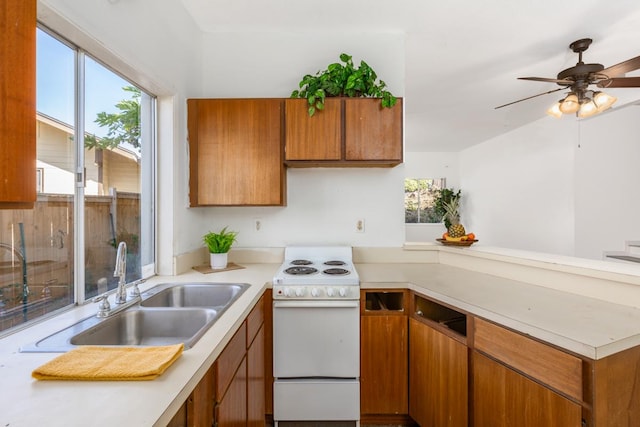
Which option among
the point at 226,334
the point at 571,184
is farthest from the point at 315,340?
the point at 571,184

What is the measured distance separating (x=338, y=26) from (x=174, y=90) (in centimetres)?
131

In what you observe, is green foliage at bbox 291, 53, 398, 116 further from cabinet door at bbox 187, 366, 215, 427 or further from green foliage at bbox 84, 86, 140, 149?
cabinet door at bbox 187, 366, 215, 427

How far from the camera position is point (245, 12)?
6.77 feet

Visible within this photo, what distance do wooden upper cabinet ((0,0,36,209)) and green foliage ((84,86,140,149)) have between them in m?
0.90

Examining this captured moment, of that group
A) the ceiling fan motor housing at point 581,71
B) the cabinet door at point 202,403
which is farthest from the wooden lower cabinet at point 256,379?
the ceiling fan motor housing at point 581,71

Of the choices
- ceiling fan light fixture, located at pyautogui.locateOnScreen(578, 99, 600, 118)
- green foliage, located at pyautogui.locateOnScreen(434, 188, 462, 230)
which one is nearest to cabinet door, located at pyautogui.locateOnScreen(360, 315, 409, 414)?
ceiling fan light fixture, located at pyautogui.locateOnScreen(578, 99, 600, 118)

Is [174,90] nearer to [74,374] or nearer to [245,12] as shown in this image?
[245,12]

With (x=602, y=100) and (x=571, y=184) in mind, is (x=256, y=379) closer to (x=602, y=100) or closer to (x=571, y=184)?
(x=602, y=100)

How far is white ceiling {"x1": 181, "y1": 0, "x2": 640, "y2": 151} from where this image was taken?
1.98 metres

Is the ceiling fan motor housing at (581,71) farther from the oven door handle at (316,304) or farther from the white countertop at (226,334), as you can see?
the oven door handle at (316,304)

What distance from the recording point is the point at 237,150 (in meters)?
1.99

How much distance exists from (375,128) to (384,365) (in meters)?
1.49

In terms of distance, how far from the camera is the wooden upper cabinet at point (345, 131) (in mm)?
1950

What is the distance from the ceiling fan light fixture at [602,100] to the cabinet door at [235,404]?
3564 mm
